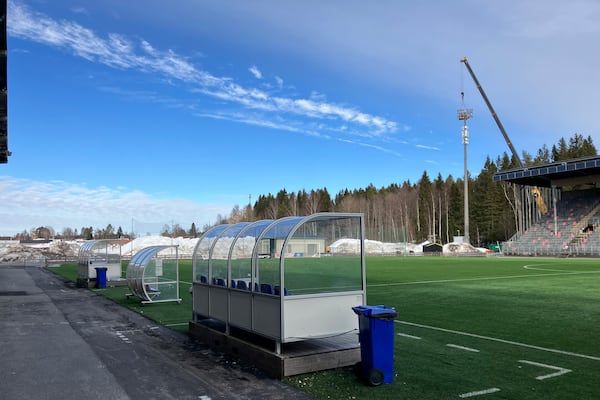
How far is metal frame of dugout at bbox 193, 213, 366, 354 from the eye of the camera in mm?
7281

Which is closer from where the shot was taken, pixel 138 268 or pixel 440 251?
pixel 138 268

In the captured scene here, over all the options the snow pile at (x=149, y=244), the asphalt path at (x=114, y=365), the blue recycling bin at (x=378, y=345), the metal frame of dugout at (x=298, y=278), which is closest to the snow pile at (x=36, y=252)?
the snow pile at (x=149, y=244)

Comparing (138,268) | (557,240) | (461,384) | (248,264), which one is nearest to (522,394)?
(461,384)

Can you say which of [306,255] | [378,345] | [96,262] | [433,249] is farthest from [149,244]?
[378,345]

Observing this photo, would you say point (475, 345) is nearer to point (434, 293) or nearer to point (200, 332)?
point (200, 332)

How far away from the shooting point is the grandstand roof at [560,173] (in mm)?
55156

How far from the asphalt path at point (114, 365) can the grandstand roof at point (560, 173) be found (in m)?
56.5

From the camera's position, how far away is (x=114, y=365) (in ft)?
26.1

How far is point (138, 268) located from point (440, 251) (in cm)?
5958

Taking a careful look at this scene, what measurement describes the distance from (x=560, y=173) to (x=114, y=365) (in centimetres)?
6282

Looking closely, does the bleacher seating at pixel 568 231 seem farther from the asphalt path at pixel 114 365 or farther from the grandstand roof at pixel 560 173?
the asphalt path at pixel 114 365

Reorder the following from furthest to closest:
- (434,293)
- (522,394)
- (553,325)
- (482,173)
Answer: (482,173) < (434,293) < (553,325) < (522,394)

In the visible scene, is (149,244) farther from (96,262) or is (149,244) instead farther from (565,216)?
(565,216)

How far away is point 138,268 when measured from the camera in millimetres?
16500
